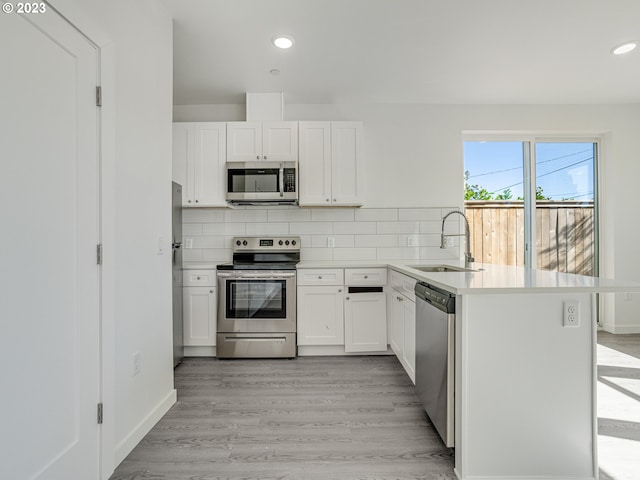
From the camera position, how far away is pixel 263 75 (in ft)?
9.67

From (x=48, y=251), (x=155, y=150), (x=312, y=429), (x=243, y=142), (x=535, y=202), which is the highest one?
(x=243, y=142)

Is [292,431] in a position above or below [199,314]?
below

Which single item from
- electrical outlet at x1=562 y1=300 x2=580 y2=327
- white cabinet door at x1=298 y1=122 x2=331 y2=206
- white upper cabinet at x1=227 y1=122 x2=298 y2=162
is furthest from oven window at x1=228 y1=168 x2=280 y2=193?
electrical outlet at x1=562 y1=300 x2=580 y2=327

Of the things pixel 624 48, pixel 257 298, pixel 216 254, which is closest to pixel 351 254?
pixel 257 298

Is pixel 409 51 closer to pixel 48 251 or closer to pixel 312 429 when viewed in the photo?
pixel 48 251

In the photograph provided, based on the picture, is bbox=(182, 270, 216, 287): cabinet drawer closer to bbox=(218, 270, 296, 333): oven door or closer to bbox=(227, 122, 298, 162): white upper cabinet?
bbox=(218, 270, 296, 333): oven door

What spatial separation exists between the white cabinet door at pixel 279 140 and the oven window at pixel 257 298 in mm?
1262

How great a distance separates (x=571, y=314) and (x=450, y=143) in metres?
2.60

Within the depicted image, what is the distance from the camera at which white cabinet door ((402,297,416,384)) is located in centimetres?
220

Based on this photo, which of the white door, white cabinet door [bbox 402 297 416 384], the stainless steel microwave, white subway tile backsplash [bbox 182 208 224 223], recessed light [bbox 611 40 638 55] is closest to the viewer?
the white door

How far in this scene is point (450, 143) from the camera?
3590 mm

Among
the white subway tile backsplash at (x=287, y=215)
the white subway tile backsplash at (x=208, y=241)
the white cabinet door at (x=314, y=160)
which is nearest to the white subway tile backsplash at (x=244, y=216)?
the white subway tile backsplash at (x=287, y=215)

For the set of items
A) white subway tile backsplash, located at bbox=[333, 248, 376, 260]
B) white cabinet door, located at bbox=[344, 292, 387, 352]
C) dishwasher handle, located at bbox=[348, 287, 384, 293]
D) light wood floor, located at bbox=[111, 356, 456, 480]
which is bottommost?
light wood floor, located at bbox=[111, 356, 456, 480]

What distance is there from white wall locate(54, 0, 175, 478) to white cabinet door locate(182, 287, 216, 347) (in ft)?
2.84
